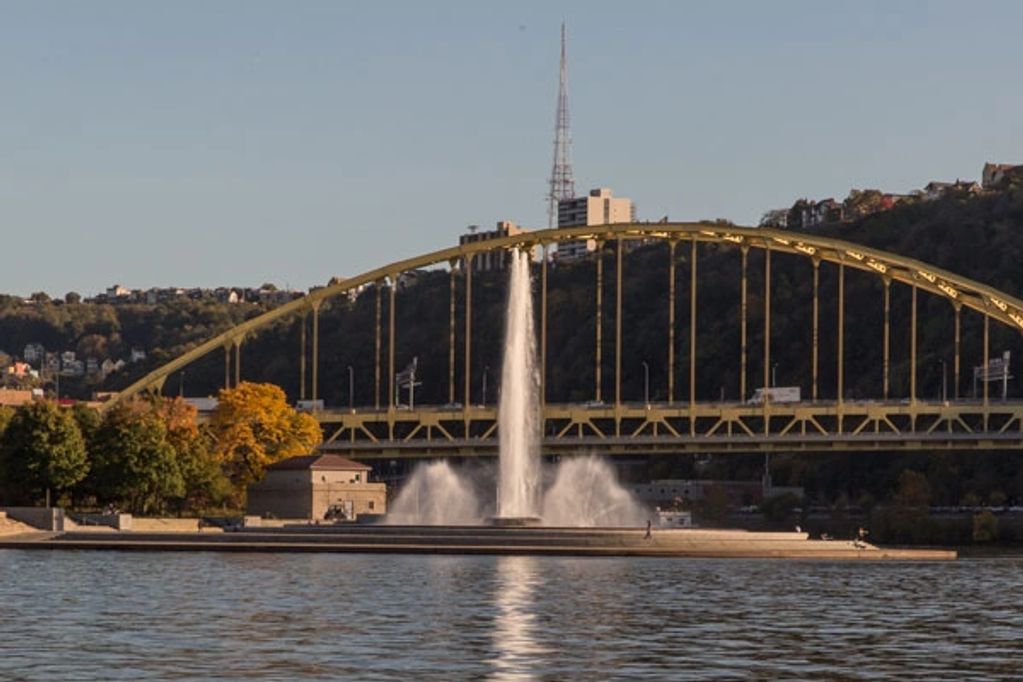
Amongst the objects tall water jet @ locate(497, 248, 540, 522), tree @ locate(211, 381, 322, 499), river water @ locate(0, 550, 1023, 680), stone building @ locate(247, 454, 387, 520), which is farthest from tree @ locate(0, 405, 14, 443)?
river water @ locate(0, 550, 1023, 680)

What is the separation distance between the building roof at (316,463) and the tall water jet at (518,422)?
19.3 metres

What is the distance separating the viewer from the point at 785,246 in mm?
129250

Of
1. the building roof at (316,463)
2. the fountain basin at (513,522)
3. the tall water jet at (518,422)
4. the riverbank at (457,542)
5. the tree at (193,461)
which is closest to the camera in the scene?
the riverbank at (457,542)

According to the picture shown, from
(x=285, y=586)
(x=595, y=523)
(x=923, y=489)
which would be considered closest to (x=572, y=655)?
(x=285, y=586)

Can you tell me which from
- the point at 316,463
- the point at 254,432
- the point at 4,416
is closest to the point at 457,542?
the point at 316,463

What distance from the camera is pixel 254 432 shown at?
122 metres

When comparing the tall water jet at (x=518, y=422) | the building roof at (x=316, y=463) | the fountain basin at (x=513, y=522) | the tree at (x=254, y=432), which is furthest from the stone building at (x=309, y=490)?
the fountain basin at (x=513, y=522)

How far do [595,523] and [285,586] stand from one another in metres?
40.9

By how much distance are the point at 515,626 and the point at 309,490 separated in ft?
224

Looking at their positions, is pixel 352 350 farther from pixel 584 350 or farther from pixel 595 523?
pixel 595 523

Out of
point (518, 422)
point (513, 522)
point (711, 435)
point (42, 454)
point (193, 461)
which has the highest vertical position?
point (518, 422)

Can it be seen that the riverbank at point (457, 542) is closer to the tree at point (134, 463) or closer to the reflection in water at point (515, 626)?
the tree at point (134, 463)

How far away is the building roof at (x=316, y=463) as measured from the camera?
116312mm

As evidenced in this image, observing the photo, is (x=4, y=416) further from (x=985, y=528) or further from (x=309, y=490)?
(x=985, y=528)
